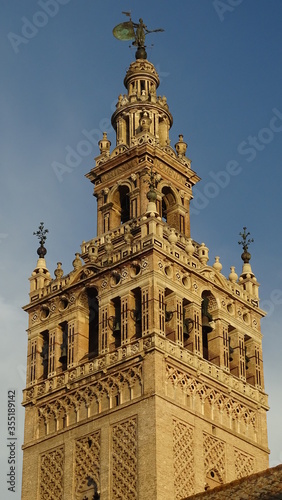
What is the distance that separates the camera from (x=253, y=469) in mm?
54531

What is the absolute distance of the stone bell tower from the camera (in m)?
51.1

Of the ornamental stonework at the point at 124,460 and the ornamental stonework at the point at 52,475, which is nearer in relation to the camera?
the ornamental stonework at the point at 124,460

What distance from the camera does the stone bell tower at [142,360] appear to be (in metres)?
51.1

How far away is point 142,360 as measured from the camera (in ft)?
171

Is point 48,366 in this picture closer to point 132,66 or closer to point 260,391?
point 260,391

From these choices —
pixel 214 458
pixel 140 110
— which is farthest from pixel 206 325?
pixel 140 110

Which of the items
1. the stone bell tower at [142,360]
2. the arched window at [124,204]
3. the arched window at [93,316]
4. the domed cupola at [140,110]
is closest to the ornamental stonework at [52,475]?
the stone bell tower at [142,360]

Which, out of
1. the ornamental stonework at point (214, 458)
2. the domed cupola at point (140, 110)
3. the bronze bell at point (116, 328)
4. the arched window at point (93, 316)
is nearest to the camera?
the ornamental stonework at point (214, 458)

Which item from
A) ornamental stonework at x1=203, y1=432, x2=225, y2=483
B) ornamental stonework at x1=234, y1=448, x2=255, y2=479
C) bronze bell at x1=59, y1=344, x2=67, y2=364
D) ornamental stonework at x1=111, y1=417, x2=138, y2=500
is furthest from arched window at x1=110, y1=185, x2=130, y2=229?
ornamental stonework at x1=234, y1=448, x2=255, y2=479

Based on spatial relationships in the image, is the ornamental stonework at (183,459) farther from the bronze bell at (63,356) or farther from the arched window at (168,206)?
the arched window at (168,206)

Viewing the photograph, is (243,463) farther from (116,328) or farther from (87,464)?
(116,328)

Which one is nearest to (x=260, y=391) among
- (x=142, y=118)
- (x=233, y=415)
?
(x=233, y=415)

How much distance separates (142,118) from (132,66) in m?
4.16

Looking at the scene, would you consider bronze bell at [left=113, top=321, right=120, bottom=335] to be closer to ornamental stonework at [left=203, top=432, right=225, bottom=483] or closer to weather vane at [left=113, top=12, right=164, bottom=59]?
ornamental stonework at [left=203, top=432, right=225, bottom=483]
